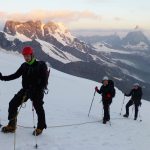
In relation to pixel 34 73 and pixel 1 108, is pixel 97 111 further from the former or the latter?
pixel 34 73

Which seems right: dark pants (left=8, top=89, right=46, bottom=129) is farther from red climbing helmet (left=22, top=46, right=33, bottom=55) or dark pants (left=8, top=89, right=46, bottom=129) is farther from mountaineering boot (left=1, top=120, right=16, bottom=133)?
red climbing helmet (left=22, top=46, right=33, bottom=55)

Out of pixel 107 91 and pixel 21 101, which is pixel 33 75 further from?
pixel 107 91

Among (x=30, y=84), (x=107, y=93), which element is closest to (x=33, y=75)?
(x=30, y=84)

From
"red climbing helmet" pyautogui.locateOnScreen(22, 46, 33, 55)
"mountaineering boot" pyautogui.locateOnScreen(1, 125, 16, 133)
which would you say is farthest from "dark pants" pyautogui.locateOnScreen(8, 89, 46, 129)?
"red climbing helmet" pyautogui.locateOnScreen(22, 46, 33, 55)

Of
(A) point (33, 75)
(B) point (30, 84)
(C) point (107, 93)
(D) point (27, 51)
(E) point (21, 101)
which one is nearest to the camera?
(D) point (27, 51)

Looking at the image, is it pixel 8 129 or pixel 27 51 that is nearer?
pixel 27 51

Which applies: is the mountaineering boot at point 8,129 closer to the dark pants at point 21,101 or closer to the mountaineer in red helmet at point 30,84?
the mountaineer in red helmet at point 30,84

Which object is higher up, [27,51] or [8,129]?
[27,51]

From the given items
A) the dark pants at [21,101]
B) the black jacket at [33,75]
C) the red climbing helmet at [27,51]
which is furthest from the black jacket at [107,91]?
the red climbing helmet at [27,51]

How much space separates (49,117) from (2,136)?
624 cm

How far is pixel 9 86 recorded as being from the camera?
30906 millimetres

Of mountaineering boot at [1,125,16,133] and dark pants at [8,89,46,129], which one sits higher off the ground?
dark pants at [8,89,46,129]

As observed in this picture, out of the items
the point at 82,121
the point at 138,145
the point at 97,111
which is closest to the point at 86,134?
the point at 138,145

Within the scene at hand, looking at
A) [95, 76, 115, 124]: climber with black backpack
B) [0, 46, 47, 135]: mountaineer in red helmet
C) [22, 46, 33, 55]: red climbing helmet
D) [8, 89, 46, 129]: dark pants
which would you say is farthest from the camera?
[95, 76, 115, 124]: climber with black backpack
